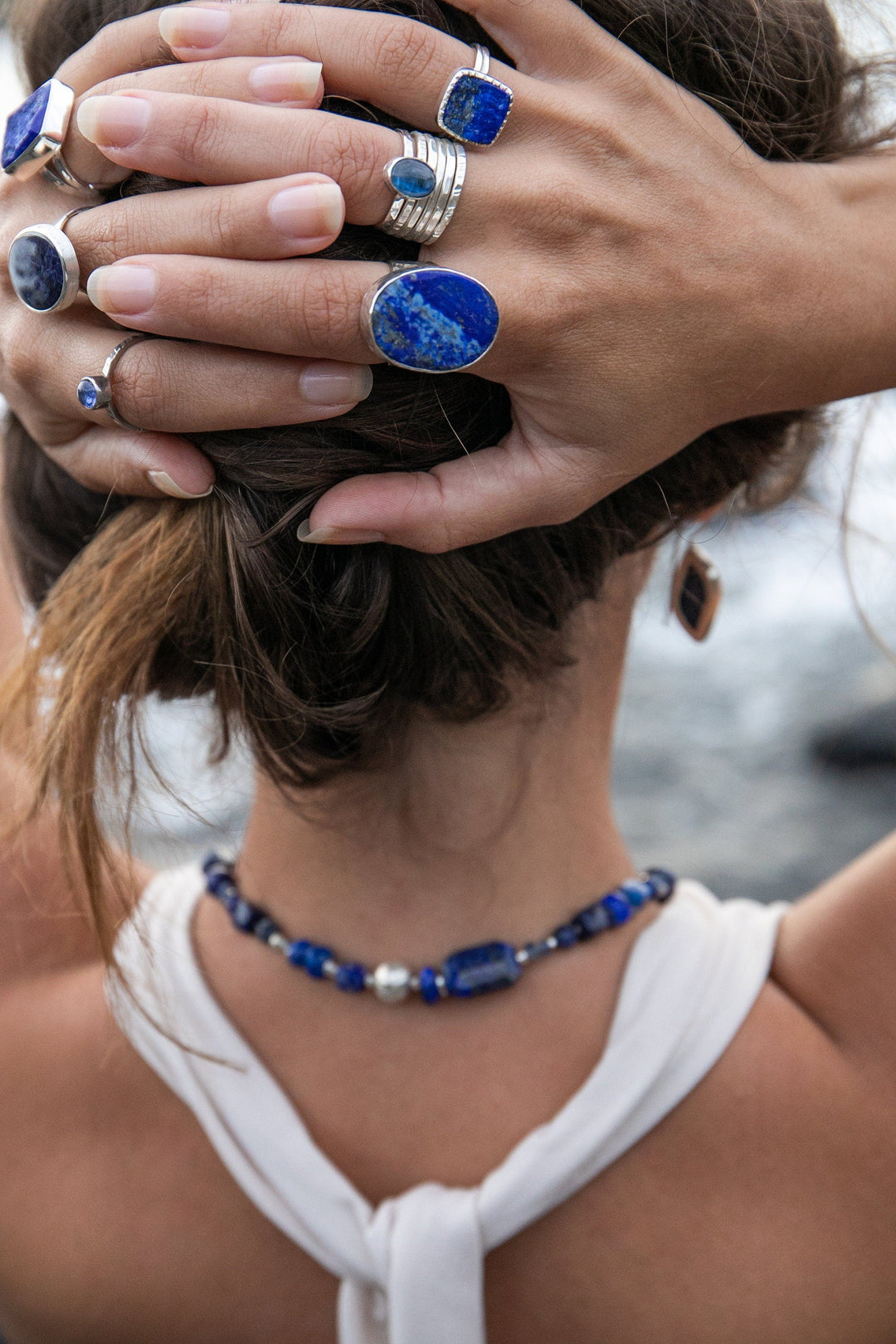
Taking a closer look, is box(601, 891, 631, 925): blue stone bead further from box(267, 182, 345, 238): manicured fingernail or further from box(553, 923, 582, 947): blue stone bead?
box(267, 182, 345, 238): manicured fingernail

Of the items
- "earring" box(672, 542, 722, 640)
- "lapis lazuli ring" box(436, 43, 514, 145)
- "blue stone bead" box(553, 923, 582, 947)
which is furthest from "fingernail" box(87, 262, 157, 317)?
"blue stone bead" box(553, 923, 582, 947)

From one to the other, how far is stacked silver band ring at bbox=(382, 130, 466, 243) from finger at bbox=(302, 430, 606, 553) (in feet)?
0.58

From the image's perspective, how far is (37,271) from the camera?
0.80 metres

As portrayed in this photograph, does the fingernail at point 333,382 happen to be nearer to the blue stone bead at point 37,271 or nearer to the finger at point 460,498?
the finger at point 460,498

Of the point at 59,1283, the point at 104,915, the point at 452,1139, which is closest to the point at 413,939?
the point at 452,1139

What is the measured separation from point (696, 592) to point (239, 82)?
0.73 meters

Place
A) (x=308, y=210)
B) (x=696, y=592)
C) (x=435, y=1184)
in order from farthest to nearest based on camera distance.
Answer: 1. (x=696, y=592)
2. (x=435, y=1184)
3. (x=308, y=210)

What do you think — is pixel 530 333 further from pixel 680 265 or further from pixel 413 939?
pixel 413 939

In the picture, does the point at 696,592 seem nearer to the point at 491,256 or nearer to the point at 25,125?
the point at 491,256

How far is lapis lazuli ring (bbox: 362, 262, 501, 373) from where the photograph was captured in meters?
0.73

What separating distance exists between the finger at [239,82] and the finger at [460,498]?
271 millimetres

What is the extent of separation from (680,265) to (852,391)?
11.6 inches

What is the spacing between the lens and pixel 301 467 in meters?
0.84

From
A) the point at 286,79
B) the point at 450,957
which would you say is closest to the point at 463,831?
the point at 450,957
